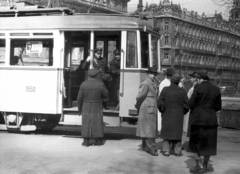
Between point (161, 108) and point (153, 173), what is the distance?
2.00 meters

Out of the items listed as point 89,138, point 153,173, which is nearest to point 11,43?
point 89,138

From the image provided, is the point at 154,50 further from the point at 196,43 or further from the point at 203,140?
the point at 196,43

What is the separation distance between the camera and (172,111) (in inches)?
364

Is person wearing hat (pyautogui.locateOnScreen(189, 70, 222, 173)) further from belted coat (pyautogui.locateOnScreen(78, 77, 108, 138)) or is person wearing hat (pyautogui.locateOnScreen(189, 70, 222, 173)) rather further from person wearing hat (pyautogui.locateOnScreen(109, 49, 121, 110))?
person wearing hat (pyautogui.locateOnScreen(109, 49, 121, 110))

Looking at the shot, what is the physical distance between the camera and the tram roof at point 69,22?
36.3ft

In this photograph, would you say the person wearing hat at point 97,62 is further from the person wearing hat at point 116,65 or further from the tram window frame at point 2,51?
the tram window frame at point 2,51

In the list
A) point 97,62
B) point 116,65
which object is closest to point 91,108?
point 97,62

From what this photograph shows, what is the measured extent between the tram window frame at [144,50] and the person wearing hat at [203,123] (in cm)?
341

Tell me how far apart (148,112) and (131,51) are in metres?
2.17

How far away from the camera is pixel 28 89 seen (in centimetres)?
1158

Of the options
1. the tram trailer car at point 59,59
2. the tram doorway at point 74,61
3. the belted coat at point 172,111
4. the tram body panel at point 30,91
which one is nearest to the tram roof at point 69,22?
the tram trailer car at point 59,59

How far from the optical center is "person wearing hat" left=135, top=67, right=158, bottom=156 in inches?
370

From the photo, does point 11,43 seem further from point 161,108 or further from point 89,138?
point 161,108

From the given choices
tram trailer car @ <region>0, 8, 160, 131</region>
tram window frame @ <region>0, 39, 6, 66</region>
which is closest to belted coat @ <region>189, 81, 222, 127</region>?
tram trailer car @ <region>0, 8, 160, 131</region>
